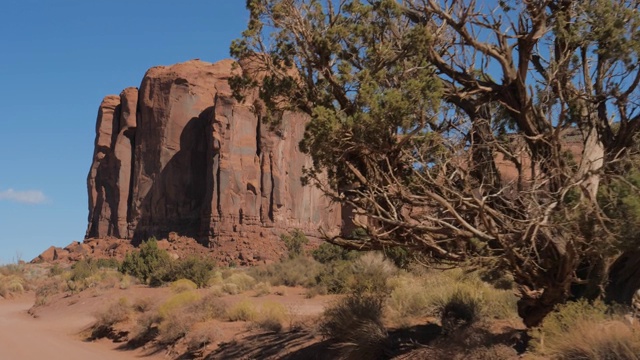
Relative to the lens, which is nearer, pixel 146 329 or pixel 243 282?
pixel 146 329

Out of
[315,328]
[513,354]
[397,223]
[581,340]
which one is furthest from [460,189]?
[315,328]

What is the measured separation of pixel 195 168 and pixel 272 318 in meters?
60.8

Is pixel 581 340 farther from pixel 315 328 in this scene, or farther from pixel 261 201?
pixel 261 201

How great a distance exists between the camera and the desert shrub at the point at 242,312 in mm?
17766

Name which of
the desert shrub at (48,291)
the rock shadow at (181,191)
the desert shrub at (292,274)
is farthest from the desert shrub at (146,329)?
the rock shadow at (181,191)

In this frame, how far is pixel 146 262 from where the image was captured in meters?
40.8

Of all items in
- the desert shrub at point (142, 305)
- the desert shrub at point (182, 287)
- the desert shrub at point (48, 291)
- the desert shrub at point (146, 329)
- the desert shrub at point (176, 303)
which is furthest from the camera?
the desert shrub at point (48, 291)

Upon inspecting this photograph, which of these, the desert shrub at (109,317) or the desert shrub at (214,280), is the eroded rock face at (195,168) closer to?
the desert shrub at (214,280)

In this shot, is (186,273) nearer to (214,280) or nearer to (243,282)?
(214,280)

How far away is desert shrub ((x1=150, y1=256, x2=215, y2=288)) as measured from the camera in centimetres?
3347

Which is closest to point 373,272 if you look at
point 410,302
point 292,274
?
point 410,302

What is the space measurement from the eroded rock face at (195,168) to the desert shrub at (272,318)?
50005 millimetres

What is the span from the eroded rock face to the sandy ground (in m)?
39.9

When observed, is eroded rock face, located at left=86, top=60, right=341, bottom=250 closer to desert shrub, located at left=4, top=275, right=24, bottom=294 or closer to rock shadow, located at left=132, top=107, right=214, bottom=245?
rock shadow, located at left=132, top=107, right=214, bottom=245
